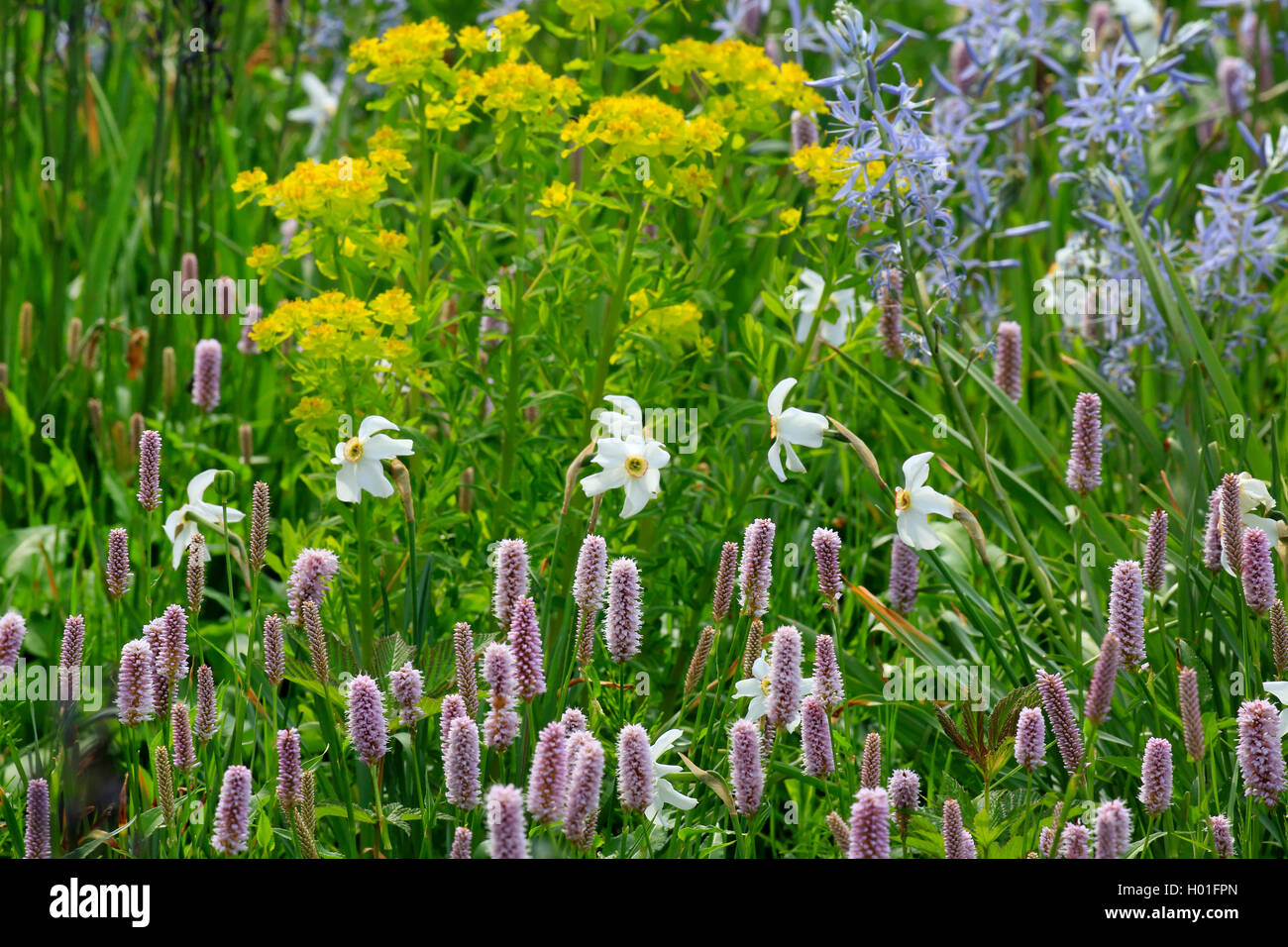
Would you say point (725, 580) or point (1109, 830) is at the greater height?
point (725, 580)

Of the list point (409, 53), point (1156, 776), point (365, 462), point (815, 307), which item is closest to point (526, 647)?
point (365, 462)

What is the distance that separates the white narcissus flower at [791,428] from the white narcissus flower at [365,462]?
600mm

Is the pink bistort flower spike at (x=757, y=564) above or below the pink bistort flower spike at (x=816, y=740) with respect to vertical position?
above

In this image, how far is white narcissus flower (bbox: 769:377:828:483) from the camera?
2.20 metres

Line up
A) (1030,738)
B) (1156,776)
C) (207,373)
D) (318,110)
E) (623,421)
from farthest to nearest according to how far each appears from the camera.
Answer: (318,110), (207,373), (623,421), (1030,738), (1156,776)

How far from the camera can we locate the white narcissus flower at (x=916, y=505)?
214cm

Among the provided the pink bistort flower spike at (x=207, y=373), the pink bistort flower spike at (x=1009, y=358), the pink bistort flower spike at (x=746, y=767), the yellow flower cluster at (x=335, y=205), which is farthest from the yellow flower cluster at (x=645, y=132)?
the pink bistort flower spike at (x=746, y=767)

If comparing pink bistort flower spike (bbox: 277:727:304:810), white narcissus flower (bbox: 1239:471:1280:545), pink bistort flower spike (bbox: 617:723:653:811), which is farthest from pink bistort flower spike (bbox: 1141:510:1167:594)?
pink bistort flower spike (bbox: 277:727:304:810)

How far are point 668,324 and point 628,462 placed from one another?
1.46ft

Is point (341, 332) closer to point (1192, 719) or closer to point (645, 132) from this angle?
point (645, 132)

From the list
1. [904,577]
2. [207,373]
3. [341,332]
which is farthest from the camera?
[207,373]

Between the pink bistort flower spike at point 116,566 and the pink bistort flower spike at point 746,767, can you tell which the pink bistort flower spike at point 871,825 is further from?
the pink bistort flower spike at point 116,566

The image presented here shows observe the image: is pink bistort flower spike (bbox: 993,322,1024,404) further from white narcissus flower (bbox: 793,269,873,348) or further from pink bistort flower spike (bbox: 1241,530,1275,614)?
pink bistort flower spike (bbox: 1241,530,1275,614)

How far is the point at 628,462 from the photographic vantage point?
2188 mm
